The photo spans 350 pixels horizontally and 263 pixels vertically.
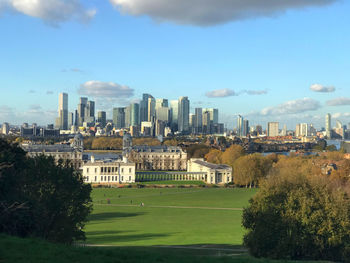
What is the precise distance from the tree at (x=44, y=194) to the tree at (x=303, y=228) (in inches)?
497

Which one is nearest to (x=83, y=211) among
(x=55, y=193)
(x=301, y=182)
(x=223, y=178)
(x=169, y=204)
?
(x=55, y=193)

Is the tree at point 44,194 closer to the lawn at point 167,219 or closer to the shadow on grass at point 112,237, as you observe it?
the shadow on grass at point 112,237

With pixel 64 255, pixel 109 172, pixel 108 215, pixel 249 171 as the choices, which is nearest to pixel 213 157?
pixel 109 172

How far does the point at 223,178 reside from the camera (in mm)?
122000

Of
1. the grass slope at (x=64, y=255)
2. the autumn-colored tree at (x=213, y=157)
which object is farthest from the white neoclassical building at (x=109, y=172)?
the grass slope at (x=64, y=255)

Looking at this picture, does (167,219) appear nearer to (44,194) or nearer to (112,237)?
(112,237)

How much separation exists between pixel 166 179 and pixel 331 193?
90927 mm

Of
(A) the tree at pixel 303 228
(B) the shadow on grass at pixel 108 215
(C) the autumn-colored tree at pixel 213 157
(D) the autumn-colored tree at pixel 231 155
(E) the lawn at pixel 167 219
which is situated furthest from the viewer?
(C) the autumn-colored tree at pixel 213 157

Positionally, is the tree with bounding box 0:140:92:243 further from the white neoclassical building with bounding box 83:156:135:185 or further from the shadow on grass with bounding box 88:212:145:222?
the white neoclassical building with bounding box 83:156:135:185

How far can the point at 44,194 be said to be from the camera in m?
35.9

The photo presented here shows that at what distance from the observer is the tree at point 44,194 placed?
94.4 feet

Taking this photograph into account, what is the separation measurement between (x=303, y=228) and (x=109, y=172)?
92.9 metres

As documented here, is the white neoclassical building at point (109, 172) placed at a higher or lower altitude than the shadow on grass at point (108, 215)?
higher

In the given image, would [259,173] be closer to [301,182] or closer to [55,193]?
[301,182]
